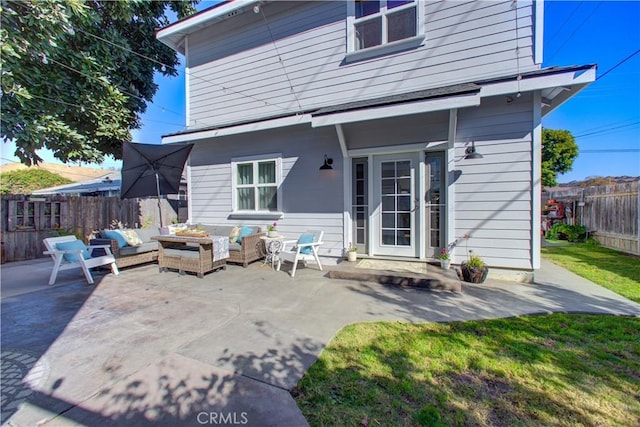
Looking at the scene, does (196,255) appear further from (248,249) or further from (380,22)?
(380,22)

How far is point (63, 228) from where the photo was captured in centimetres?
814

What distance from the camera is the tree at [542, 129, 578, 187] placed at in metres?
20.6

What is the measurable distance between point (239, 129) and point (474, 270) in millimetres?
5700

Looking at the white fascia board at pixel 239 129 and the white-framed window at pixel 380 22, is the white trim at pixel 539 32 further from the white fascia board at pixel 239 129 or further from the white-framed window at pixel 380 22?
the white fascia board at pixel 239 129

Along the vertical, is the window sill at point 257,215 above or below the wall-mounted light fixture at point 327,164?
below

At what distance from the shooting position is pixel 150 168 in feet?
20.3

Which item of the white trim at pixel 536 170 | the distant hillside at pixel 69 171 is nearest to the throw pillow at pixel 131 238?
the white trim at pixel 536 170

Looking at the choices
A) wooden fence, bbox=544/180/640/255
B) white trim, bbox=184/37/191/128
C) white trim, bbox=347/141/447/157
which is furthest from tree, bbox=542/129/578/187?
white trim, bbox=184/37/191/128

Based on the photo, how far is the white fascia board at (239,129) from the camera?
5.80m

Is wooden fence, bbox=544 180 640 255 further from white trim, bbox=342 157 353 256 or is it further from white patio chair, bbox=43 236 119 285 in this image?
white patio chair, bbox=43 236 119 285

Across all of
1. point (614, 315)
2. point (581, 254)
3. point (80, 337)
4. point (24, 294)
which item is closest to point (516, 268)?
point (614, 315)

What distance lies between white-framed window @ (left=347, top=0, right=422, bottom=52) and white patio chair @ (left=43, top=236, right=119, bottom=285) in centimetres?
648

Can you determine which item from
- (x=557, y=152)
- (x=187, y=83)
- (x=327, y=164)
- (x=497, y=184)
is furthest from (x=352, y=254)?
(x=557, y=152)

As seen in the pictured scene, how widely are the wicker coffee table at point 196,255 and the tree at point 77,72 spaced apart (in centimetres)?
454
